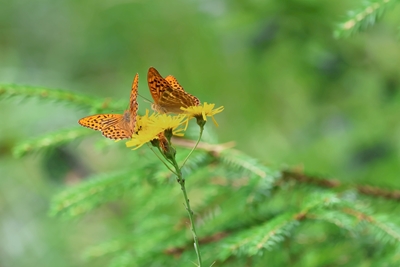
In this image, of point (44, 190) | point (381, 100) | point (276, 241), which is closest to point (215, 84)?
point (381, 100)

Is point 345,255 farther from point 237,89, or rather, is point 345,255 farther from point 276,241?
point 237,89

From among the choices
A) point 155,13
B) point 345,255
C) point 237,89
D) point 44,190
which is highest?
point 155,13

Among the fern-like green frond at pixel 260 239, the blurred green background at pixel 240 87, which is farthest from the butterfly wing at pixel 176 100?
the blurred green background at pixel 240 87

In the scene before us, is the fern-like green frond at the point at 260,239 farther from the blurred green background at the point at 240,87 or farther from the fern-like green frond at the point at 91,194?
the blurred green background at the point at 240,87

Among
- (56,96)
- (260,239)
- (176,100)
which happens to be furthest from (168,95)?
(56,96)

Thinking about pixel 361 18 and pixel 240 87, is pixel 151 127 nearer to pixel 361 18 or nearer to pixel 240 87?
pixel 361 18

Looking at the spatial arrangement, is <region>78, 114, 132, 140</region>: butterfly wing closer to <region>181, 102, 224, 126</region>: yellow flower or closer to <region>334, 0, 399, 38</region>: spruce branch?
<region>181, 102, 224, 126</region>: yellow flower
